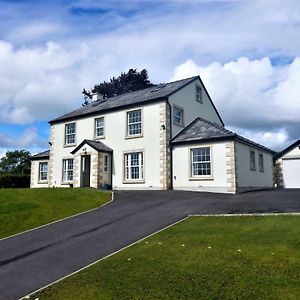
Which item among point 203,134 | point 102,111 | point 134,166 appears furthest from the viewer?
point 102,111

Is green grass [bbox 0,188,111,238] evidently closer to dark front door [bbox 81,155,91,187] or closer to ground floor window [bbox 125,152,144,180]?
ground floor window [bbox 125,152,144,180]

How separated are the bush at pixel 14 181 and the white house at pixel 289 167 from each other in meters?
27.7

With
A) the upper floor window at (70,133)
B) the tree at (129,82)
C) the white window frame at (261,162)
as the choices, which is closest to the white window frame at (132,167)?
the upper floor window at (70,133)

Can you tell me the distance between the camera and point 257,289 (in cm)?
701

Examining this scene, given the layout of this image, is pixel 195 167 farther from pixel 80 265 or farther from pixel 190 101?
pixel 80 265

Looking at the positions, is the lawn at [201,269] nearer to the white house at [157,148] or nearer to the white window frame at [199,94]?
the white house at [157,148]

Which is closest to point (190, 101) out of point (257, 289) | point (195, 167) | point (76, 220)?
point (195, 167)

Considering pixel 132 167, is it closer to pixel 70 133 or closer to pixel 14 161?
pixel 70 133

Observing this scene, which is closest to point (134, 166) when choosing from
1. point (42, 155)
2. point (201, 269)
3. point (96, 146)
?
point (96, 146)

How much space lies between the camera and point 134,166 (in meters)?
27.8

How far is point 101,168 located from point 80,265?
1890 cm

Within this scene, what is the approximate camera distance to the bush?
38500 mm

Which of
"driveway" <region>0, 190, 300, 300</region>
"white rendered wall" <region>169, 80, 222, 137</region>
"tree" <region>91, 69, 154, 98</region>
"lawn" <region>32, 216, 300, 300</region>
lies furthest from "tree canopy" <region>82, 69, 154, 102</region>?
"lawn" <region>32, 216, 300, 300</region>

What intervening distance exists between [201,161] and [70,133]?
14.0 m
